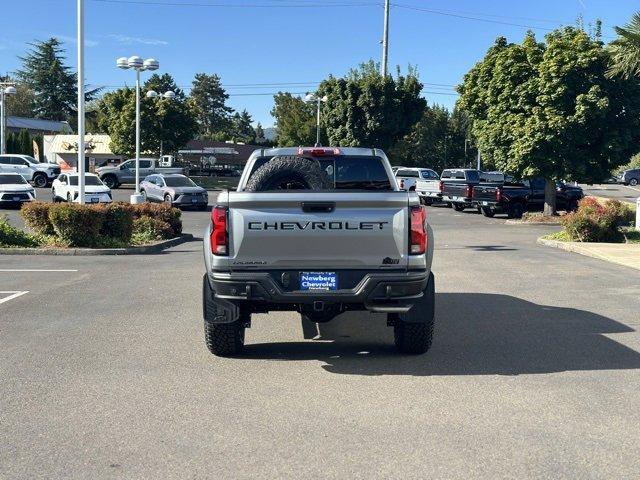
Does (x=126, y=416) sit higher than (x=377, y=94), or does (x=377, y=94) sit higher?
(x=377, y=94)

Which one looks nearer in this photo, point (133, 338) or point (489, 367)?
point (489, 367)

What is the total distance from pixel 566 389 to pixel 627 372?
96 centimetres

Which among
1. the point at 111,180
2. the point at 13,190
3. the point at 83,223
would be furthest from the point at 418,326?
the point at 111,180

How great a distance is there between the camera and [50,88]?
107 meters

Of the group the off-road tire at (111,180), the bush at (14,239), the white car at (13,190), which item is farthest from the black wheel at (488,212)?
the off-road tire at (111,180)

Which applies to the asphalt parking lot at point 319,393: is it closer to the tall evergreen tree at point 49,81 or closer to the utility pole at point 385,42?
the utility pole at point 385,42

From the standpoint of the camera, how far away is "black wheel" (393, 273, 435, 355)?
7.16m

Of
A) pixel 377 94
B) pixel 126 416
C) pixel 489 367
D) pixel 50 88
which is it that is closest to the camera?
pixel 126 416

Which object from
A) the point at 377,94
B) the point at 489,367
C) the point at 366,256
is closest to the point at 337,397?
the point at 366,256

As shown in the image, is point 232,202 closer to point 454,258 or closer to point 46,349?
point 46,349

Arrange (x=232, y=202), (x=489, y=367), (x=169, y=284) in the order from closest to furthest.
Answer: (x=232, y=202), (x=489, y=367), (x=169, y=284)

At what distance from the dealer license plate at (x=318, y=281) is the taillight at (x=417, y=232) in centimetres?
72

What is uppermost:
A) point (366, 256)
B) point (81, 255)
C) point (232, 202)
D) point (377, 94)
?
point (377, 94)

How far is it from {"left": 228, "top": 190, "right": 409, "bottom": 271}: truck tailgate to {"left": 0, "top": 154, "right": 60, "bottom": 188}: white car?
4319 centimetres
